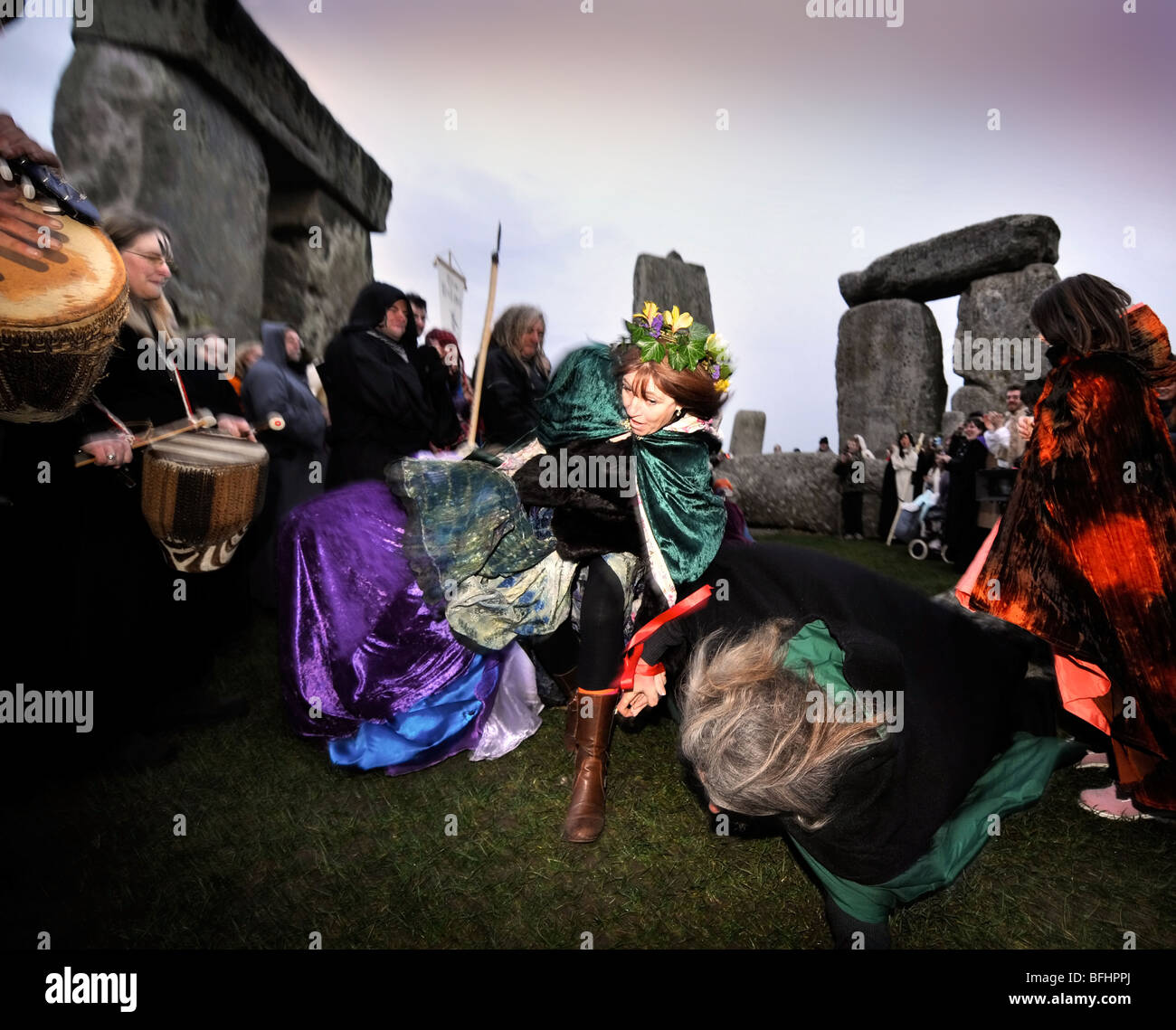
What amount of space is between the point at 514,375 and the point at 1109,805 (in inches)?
139

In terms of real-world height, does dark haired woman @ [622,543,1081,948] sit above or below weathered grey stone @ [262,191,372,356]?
below

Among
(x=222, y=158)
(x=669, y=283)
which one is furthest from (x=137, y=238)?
(x=669, y=283)

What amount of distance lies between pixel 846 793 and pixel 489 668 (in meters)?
1.64

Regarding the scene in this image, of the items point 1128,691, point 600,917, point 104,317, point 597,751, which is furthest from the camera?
point 597,751

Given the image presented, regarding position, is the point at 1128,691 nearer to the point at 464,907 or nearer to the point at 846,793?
the point at 846,793

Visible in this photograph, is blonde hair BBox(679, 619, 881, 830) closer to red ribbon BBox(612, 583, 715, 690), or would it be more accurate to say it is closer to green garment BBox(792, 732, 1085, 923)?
green garment BBox(792, 732, 1085, 923)

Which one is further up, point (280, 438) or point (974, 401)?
point (974, 401)

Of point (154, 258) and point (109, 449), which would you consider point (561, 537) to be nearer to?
point (109, 449)

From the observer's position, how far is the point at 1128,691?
2154 millimetres

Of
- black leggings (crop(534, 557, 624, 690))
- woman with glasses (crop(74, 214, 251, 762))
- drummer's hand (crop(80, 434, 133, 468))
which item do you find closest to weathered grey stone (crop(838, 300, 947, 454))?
black leggings (crop(534, 557, 624, 690))

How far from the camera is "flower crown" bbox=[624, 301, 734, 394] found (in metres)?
2.23

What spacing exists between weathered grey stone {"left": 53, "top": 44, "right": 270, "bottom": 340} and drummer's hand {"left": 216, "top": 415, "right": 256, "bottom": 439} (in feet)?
8.06

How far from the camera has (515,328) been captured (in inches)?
171
